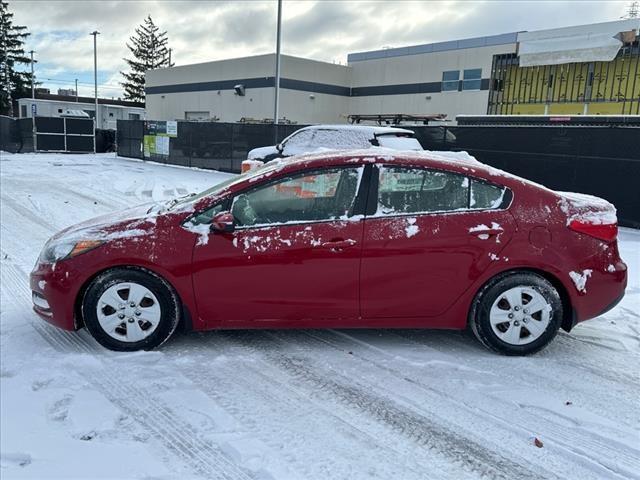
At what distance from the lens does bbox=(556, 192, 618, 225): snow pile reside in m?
4.05

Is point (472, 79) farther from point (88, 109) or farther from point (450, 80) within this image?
point (88, 109)

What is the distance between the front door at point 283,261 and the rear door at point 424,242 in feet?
0.49

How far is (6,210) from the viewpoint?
10234 mm

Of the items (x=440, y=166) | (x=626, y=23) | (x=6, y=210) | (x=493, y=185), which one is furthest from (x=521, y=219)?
(x=626, y=23)

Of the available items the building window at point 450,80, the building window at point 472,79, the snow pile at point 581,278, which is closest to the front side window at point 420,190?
the snow pile at point 581,278

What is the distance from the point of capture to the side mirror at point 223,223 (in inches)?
153

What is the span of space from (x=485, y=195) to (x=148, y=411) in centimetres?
271

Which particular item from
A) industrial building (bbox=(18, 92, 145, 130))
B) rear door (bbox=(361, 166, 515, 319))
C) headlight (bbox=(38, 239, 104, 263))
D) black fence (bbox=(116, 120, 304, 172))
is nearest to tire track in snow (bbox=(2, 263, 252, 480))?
headlight (bbox=(38, 239, 104, 263))

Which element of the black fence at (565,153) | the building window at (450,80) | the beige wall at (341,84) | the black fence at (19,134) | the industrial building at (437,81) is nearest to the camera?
the black fence at (565,153)

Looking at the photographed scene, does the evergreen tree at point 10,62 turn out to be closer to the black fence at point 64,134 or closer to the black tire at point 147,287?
the black fence at point 64,134

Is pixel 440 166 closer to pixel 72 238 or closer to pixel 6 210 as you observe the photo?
pixel 72 238

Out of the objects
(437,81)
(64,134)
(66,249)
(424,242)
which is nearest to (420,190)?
(424,242)

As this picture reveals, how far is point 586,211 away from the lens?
4.08 m

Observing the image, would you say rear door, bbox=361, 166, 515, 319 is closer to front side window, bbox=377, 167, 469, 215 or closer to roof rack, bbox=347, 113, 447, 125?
front side window, bbox=377, 167, 469, 215
